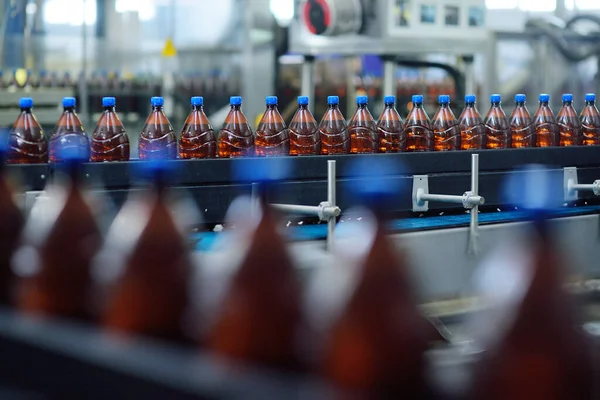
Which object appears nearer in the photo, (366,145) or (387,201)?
(387,201)

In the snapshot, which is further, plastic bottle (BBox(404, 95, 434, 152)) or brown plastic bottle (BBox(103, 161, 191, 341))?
plastic bottle (BBox(404, 95, 434, 152))

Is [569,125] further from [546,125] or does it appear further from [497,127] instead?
[497,127]

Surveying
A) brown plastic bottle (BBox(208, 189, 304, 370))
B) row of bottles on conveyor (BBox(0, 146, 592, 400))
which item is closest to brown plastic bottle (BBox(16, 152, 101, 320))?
row of bottles on conveyor (BBox(0, 146, 592, 400))

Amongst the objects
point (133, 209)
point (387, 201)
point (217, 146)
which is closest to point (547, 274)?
point (387, 201)

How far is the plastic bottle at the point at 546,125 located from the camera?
10.2 ft

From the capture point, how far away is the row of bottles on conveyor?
2.22 feet

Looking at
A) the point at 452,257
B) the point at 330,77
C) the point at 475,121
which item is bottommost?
the point at 452,257

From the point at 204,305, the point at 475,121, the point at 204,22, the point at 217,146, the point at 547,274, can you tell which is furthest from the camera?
the point at 204,22

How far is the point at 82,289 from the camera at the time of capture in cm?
88

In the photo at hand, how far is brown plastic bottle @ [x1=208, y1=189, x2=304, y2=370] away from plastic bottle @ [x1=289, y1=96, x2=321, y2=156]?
1940 millimetres

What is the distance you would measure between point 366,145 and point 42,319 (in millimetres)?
2113

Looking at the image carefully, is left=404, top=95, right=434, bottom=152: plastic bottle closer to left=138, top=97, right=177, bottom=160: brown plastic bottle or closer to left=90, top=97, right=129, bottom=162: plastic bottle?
left=138, top=97, right=177, bottom=160: brown plastic bottle

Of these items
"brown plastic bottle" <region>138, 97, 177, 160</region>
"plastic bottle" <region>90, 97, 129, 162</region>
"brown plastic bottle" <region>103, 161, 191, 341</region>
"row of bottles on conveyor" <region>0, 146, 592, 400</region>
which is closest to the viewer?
"row of bottles on conveyor" <region>0, 146, 592, 400</region>

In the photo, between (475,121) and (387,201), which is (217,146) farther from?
(387,201)
